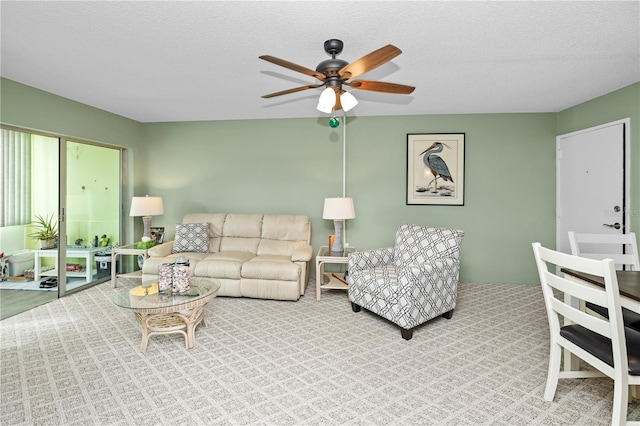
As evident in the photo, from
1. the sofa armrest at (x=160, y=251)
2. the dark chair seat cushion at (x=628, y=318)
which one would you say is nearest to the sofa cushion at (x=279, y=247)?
the sofa armrest at (x=160, y=251)

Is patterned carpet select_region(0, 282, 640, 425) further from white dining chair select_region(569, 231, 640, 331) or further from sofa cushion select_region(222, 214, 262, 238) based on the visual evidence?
sofa cushion select_region(222, 214, 262, 238)

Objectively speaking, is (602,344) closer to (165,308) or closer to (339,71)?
(339,71)

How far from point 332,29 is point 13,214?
396 cm

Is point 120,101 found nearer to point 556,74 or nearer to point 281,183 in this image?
point 281,183

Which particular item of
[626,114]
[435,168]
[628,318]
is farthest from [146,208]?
[626,114]

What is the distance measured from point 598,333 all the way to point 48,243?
5193 millimetres

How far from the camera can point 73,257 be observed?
13.1ft

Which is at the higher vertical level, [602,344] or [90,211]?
[90,211]

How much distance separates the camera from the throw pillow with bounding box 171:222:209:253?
4.19m

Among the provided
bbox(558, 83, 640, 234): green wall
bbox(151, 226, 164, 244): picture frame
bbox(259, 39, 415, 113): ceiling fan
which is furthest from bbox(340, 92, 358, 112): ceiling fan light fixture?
bbox(151, 226, 164, 244): picture frame

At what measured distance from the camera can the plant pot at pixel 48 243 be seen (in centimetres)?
372

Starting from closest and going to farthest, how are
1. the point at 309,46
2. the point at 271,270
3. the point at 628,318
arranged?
1. the point at 628,318
2. the point at 309,46
3. the point at 271,270

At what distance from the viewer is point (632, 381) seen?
148 cm

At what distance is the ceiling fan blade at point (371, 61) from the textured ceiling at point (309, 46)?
Result: 343 mm
